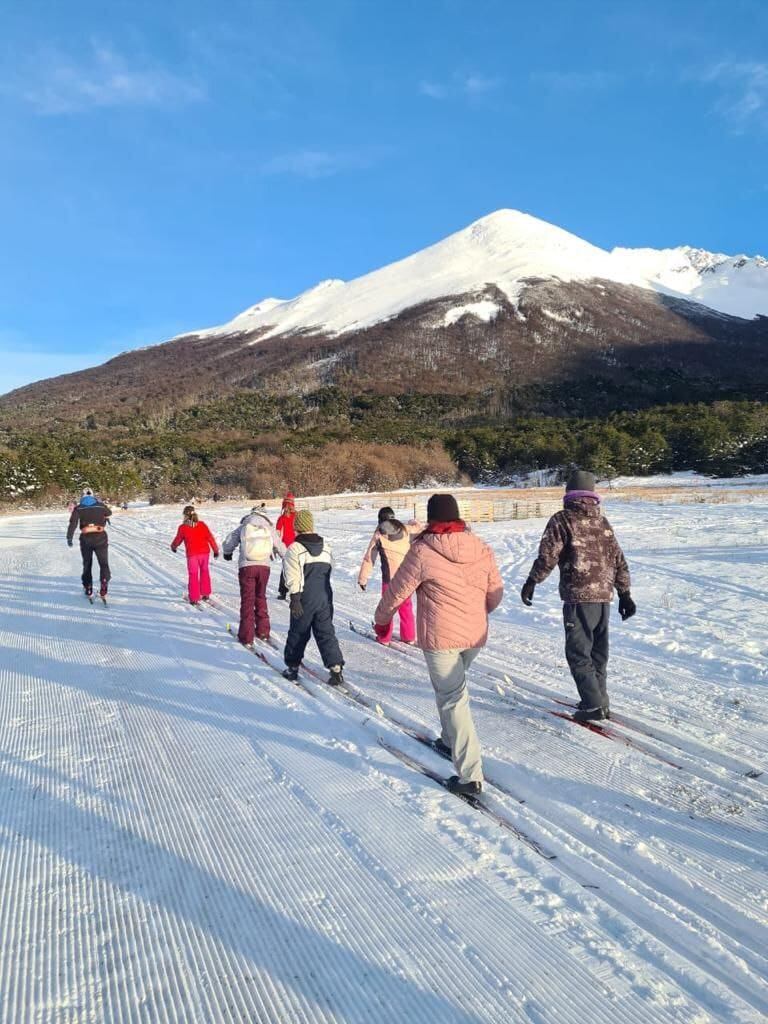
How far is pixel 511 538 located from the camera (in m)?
19.3

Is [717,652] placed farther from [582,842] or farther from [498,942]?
[498,942]

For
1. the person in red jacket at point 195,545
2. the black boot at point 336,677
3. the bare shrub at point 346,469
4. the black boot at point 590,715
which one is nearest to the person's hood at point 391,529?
the black boot at point 336,677

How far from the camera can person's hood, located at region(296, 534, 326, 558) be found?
602 cm

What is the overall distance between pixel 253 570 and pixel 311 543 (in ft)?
5.61

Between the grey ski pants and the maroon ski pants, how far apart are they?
398cm

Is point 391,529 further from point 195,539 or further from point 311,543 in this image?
point 195,539

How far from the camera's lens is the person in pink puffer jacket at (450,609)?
3748 millimetres

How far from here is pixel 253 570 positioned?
7.48 metres

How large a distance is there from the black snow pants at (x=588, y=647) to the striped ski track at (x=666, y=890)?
1.22 meters

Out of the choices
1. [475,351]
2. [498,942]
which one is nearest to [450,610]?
[498,942]

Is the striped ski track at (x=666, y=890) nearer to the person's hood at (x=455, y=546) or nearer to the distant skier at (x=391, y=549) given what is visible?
the person's hood at (x=455, y=546)

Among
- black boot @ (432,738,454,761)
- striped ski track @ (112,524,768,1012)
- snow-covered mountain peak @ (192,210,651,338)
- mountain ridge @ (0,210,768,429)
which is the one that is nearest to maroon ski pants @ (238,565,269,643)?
black boot @ (432,738,454,761)

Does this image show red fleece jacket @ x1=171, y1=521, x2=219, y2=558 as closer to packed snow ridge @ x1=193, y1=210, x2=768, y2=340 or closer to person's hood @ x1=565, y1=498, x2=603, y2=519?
person's hood @ x1=565, y1=498, x2=603, y2=519

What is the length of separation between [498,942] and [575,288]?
14675 cm
